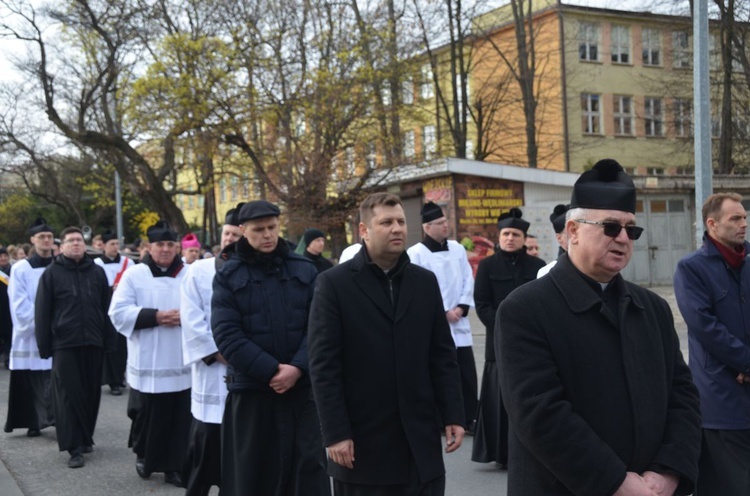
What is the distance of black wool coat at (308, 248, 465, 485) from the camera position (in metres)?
4.69

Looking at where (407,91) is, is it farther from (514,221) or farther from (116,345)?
(514,221)

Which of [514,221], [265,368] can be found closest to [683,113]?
[514,221]

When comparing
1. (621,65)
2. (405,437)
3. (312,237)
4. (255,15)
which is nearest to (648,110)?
(621,65)

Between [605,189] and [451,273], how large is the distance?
6.42 meters

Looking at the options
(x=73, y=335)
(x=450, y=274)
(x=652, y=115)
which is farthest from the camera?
(x=652, y=115)

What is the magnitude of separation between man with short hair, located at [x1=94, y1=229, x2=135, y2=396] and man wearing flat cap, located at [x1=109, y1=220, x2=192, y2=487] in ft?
15.2

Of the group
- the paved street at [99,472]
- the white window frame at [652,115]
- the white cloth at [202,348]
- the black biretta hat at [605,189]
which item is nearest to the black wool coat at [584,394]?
the black biretta hat at [605,189]

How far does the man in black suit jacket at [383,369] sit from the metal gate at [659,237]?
2388cm

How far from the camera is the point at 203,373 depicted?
672 centimetres

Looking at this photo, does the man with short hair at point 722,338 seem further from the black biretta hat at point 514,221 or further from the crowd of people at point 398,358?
the black biretta hat at point 514,221

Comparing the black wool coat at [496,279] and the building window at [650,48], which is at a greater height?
the building window at [650,48]

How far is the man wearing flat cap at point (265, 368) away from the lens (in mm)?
5637

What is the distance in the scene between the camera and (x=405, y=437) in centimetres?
473

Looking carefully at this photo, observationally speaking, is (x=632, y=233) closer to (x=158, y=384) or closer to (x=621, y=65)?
(x=158, y=384)
